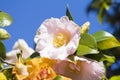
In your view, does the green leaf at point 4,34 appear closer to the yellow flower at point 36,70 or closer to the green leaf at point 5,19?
the green leaf at point 5,19

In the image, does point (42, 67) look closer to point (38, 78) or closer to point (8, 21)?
point (38, 78)

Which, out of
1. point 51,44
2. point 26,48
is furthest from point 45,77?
point 26,48

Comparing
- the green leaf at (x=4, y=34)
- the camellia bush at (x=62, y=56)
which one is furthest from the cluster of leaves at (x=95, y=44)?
the green leaf at (x=4, y=34)

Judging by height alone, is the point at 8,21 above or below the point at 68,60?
above

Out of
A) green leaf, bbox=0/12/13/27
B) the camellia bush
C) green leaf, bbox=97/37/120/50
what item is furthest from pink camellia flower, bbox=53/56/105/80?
green leaf, bbox=0/12/13/27

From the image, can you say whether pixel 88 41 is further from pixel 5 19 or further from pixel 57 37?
pixel 5 19

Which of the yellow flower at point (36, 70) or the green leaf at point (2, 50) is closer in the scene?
the yellow flower at point (36, 70)

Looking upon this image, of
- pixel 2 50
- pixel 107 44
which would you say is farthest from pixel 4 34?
pixel 107 44
